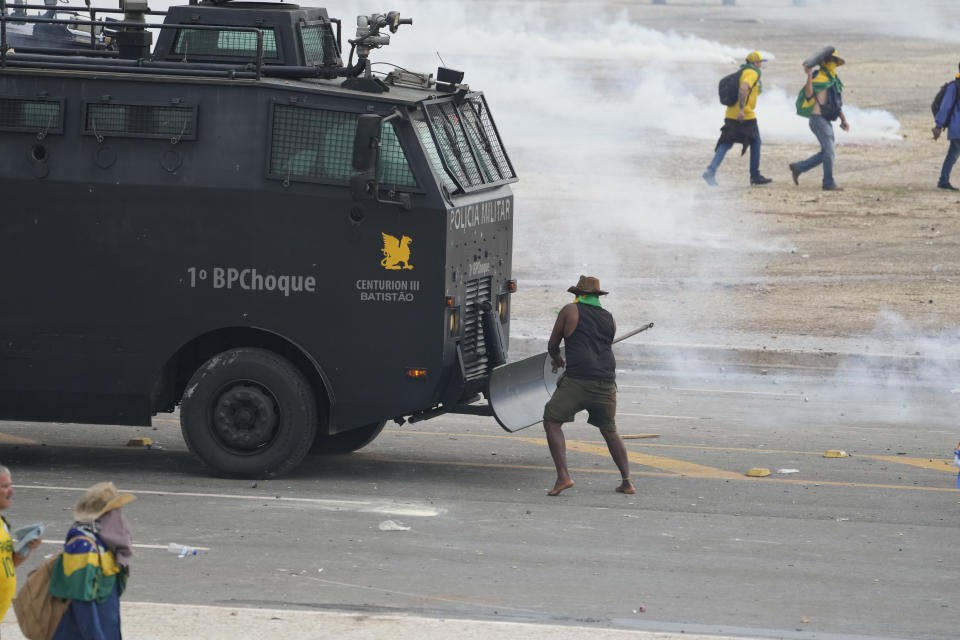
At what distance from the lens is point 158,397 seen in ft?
38.3

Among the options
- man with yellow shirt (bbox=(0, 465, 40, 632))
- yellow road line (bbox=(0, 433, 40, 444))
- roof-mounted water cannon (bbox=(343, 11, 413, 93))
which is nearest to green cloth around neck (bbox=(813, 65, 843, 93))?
roof-mounted water cannon (bbox=(343, 11, 413, 93))

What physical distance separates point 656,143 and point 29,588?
2799cm

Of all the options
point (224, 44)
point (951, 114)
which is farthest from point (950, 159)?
point (224, 44)

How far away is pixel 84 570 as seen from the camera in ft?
20.9

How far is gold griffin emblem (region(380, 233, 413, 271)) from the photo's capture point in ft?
36.9

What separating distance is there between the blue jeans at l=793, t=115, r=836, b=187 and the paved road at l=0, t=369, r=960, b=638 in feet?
39.0

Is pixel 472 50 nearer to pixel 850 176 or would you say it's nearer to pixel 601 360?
pixel 850 176

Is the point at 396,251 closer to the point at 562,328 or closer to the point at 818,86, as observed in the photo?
the point at 562,328

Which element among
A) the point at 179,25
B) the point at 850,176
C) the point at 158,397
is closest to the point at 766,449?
the point at 158,397

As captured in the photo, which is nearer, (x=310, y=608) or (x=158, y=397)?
(x=310, y=608)

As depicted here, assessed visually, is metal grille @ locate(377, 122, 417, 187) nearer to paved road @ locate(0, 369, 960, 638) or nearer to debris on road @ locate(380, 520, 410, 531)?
paved road @ locate(0, 369, 960, 638)

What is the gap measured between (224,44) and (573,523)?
450cm

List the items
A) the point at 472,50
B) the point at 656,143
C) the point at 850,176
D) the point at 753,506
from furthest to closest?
the point at 472,50
the point at 656,143
the point at 850,176
the point at 753,506

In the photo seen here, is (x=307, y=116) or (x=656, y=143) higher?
Answer: (x=307, y=116)
